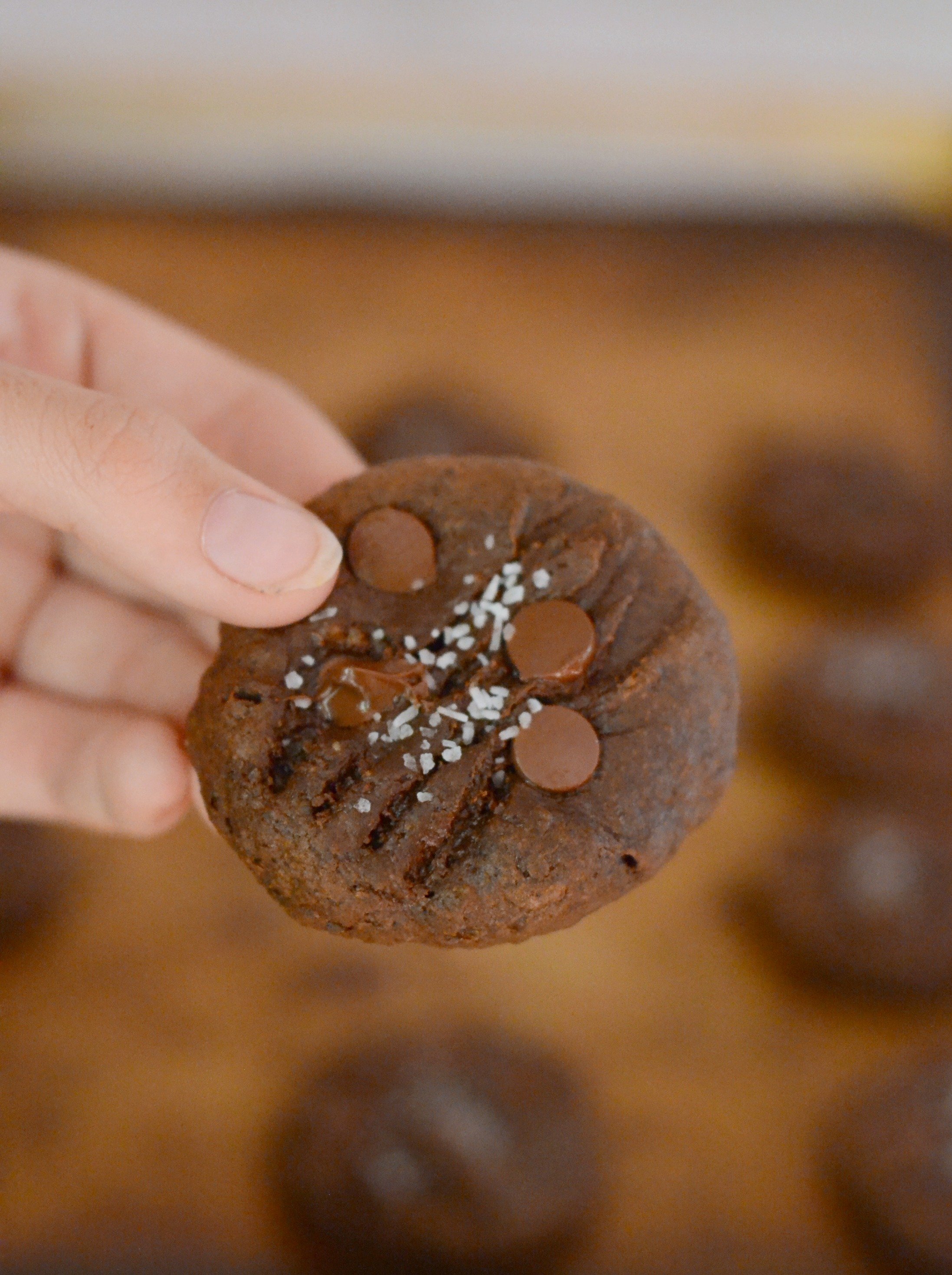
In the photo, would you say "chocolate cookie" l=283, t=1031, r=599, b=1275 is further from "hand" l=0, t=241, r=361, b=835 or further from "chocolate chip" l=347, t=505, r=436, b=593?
"chocolate chip" l=347, t=505, r=436, b=593

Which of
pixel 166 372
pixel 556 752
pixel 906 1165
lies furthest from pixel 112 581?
pixel 906 1165

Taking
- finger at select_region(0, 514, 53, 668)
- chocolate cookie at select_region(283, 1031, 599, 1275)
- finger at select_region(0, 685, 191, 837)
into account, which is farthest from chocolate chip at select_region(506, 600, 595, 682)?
chocolate cookie at select_region(283, 1031, 599, 1275)

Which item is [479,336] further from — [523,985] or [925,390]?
[523,985]

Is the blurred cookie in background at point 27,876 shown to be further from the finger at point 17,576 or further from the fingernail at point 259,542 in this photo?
the fingernail at point 259,542

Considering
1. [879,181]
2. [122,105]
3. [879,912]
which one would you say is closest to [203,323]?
[122,105]

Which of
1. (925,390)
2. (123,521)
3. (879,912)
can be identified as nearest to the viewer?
(123,521)

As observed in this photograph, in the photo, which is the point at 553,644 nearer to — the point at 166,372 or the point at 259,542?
the point at 259,542
